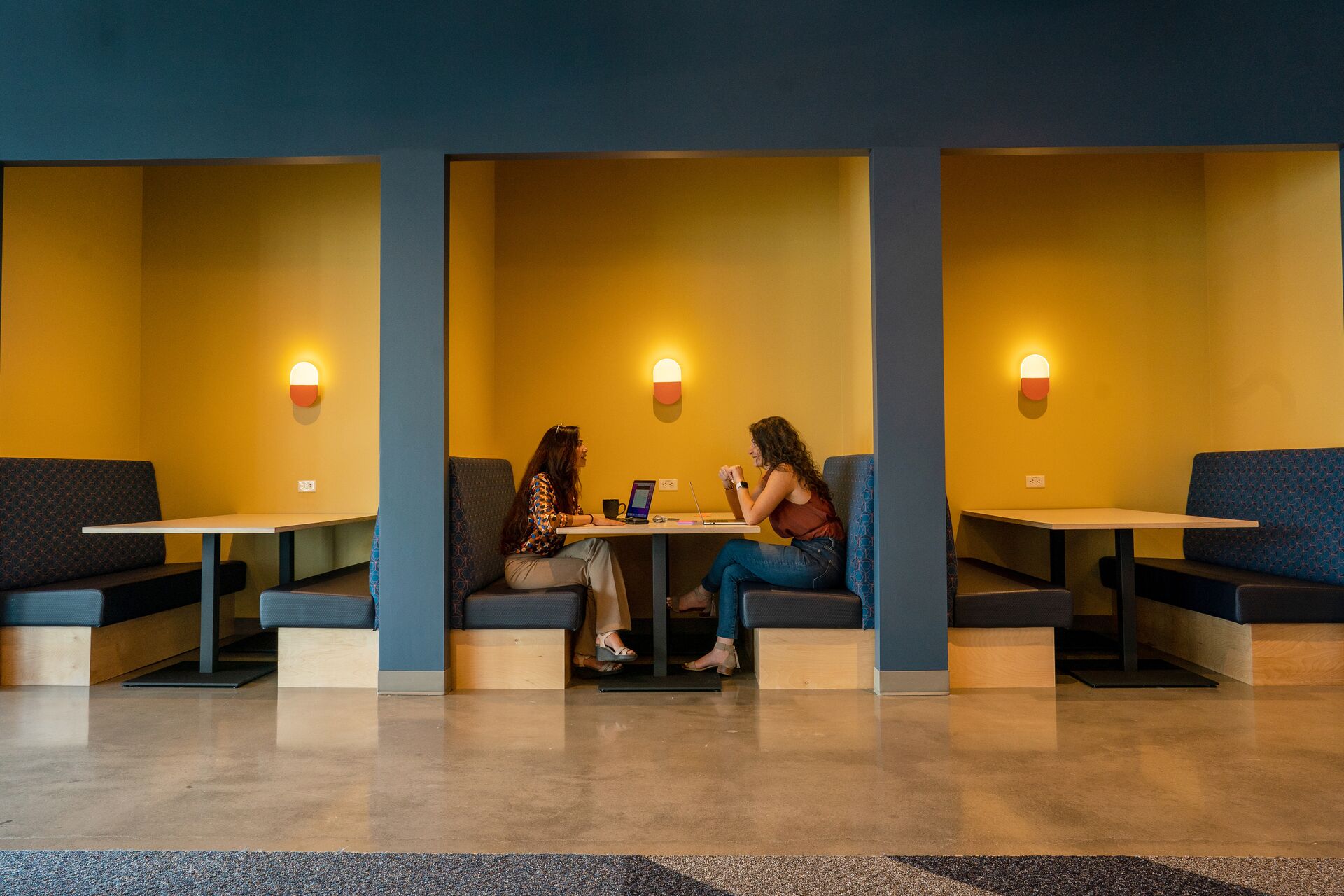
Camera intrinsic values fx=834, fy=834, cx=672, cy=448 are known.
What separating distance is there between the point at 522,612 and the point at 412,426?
103 cm

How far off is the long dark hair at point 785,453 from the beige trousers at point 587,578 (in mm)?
976

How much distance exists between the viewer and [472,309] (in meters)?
5.03

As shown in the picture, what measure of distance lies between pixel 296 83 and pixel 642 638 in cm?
359

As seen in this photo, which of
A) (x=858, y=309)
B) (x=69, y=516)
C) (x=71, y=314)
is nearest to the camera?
(x=69, y=516)

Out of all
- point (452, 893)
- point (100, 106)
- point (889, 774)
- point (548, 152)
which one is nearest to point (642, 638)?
point (889, 774)

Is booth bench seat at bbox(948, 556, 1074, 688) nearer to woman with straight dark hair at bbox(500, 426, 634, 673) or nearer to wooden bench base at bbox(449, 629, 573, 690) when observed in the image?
woman with straight dark hair at bbox(500, 426, 634, 673)

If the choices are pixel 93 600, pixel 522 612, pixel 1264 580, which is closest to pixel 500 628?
pixel 522 612

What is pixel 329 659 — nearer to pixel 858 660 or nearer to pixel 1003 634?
pixel 858 660

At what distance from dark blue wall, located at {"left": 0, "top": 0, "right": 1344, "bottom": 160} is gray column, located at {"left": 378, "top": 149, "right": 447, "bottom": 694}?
0.29m

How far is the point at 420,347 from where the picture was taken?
4.00m

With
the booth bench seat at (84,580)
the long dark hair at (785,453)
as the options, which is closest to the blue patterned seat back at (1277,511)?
the long dark hair at (785,453)

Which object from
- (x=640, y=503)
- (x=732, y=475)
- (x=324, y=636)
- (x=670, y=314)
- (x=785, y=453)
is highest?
(x=670, y=314)

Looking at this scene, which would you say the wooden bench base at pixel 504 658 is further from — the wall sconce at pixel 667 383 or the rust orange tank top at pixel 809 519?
the wall sconce at pixel 667 383

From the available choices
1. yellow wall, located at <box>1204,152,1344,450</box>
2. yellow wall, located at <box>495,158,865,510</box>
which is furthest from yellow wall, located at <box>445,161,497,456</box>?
yellow wall, located at <box>1204,152,1344,450</box>
